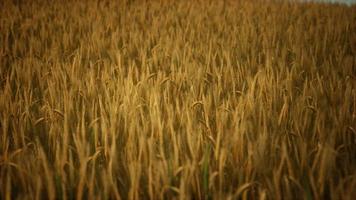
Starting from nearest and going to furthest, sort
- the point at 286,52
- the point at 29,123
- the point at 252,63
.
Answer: the point at 29,123 < the point at 252,63 < the point at 286,52

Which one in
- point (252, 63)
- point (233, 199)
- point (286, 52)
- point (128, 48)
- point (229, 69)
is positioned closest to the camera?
point (233, 199)

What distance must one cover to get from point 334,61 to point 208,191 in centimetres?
146

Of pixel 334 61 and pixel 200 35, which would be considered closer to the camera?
pixel 334 61

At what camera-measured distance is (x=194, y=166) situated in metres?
0.77

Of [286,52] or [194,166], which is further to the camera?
[286,52]

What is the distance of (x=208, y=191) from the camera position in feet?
2.64

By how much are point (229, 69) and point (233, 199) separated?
109 centimetres

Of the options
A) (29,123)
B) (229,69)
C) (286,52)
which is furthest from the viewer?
(286,52)

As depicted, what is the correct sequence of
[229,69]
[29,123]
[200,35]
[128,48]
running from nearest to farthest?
1. [29,123]
2. [229,69]
3. [128,48]
4. [200,35]

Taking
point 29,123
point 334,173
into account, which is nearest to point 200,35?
point 29,123

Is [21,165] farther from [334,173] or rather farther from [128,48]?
[128,48]

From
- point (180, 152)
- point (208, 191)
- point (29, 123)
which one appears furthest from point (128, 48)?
point (208, 191)

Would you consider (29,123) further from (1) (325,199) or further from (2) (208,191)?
(1) (325,199)

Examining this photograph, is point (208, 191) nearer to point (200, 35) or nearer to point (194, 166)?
point (194, 166)
